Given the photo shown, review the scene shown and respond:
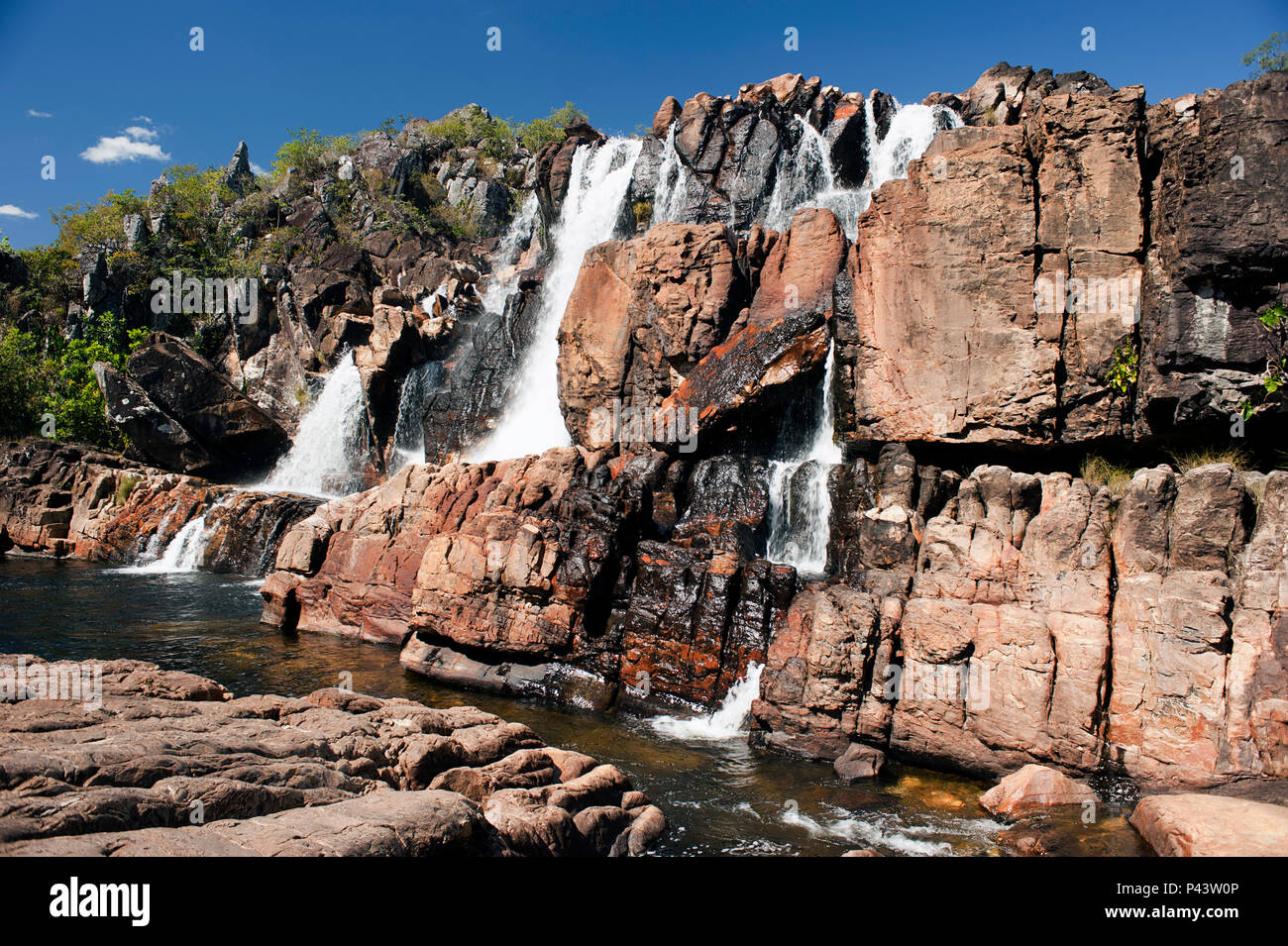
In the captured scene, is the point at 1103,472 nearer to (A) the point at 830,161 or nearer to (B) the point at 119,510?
(A) the point at 830,161

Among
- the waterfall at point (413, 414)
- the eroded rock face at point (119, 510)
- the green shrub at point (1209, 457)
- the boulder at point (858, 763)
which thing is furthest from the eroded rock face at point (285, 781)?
the waterfall at point (413, 414)

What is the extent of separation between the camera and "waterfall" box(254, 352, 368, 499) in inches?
1283

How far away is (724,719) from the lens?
43.7 ft

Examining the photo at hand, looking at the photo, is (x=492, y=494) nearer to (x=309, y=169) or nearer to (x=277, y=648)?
(x=277, y=648)

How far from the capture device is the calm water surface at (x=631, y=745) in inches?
369

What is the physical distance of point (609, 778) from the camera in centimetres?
956

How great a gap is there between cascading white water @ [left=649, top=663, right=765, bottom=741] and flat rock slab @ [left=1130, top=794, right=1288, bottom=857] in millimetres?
5953

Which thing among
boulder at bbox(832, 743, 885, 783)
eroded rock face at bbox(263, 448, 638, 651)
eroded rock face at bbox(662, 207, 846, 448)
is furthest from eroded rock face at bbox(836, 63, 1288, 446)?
boulder at bbox(832, 743, 885, 783)

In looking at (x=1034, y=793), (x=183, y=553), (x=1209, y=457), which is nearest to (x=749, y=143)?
(x=1209, y=457)

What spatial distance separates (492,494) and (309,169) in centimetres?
4252

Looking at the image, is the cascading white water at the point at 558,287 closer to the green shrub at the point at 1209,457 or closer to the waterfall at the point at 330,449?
the waterfall at the point at 330,449

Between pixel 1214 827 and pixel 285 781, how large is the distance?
9177mm

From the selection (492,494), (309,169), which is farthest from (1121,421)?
(309,169)

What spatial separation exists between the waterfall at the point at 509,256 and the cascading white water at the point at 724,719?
2624cm
